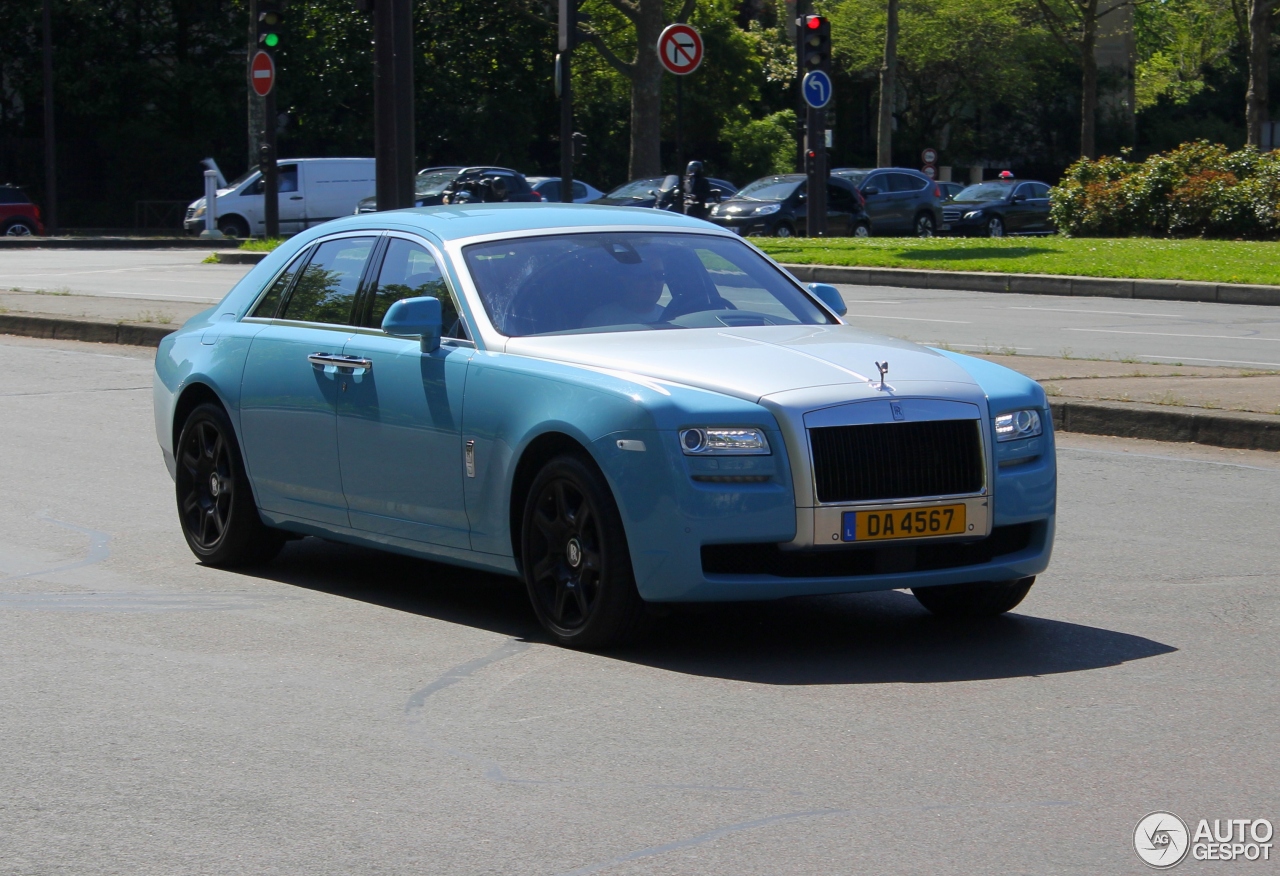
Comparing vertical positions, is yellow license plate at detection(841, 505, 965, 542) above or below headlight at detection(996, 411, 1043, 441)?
below

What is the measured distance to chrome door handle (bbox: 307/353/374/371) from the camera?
688 cm

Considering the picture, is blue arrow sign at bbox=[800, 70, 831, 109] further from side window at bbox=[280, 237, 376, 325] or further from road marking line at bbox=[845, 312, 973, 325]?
side window at bbox=[280, 237, 376, 325]

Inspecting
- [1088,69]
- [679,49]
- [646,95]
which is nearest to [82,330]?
[679,49]

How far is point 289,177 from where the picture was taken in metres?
39.2

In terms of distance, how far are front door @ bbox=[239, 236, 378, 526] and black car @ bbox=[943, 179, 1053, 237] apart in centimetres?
3840

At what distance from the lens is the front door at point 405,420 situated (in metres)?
6.49

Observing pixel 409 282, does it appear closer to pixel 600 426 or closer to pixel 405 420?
pixel 405 420

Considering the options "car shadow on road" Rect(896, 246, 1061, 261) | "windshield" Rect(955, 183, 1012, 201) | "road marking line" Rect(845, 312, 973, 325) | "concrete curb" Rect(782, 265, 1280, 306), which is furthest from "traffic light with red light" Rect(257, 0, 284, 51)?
"windshield" Rect(955, 183, 1012, 201)

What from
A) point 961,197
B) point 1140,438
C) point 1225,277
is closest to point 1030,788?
point 1140,438

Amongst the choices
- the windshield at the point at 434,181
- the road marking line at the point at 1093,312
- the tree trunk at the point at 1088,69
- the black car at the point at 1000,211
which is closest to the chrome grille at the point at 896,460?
the road marking line at the point at 1093,312

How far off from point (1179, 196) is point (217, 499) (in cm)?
2352

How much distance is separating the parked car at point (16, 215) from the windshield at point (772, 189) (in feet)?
57.8

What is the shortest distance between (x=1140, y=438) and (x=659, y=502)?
6132 millimetres

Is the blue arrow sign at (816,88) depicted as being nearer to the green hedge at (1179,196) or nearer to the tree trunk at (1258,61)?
the green hedge at (1179,196)
